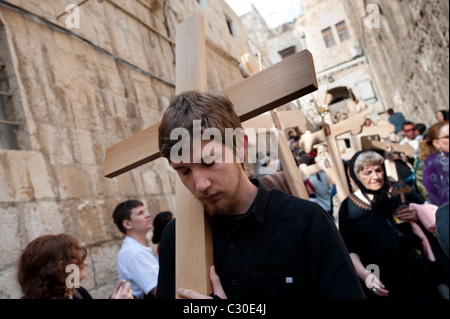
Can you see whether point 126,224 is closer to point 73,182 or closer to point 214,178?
point 73,182

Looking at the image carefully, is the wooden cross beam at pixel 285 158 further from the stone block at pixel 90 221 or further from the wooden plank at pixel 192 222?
the stone block at pixel 90 221

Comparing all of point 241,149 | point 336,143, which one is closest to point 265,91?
point 241,149

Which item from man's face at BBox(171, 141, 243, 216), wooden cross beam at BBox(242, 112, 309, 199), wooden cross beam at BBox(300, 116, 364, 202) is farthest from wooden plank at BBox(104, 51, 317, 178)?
wooden cross beam at BBox(300, 116, 364, 202)

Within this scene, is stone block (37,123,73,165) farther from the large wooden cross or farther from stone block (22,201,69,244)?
the large wooden cross

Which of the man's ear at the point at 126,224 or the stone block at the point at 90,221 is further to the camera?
the stone block at the point at 90,221

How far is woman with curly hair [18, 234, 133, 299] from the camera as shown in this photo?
5.25 feet

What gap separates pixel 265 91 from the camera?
1025 millimetres

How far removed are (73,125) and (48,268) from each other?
90.2 inches

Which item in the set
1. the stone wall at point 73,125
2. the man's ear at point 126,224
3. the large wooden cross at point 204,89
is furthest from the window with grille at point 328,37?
the large wooden cross at point 204,89

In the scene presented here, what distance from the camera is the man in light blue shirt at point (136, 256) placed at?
2.39m

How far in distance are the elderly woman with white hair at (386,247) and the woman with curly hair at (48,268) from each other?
174cm

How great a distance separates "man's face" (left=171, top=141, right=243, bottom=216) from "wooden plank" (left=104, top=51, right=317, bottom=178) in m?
0.19
